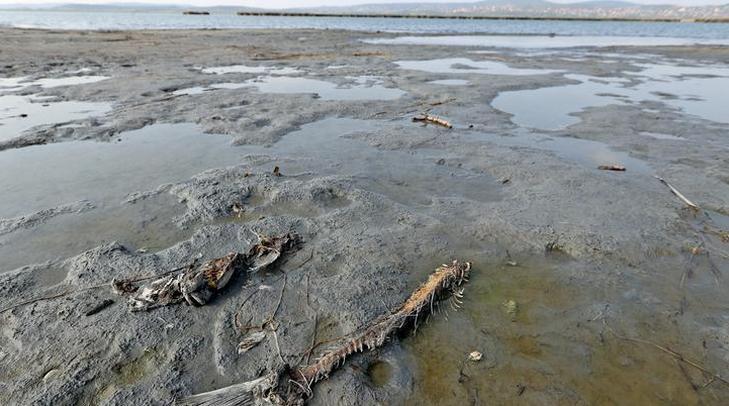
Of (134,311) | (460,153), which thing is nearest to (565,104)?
(460,153)

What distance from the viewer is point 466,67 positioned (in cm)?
2077

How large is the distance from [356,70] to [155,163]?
13.2 m

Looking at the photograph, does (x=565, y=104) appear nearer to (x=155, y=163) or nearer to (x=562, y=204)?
(x=562, y=204)

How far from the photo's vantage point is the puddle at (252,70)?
17.7 meters

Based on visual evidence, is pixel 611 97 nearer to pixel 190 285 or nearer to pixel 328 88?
pixel 328 88

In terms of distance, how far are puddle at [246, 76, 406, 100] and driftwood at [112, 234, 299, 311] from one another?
30.5 feet

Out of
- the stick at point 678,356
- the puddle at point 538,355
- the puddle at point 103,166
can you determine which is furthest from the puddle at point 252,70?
the stick at point 678,356

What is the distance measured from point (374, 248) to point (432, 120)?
19.8ft

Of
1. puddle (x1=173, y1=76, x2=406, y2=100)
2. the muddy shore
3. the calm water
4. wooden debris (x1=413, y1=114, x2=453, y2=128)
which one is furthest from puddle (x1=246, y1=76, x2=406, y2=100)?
the calm water

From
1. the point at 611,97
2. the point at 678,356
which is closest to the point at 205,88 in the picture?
the point at 611,97

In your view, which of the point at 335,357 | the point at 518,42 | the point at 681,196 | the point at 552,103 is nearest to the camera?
the point at 335,357

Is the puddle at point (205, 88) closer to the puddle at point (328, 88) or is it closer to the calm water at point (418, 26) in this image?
the puddle at point (328, 88)

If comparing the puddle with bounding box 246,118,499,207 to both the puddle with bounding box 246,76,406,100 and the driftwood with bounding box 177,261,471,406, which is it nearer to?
the driftwood with bounding box 177,261,471,406

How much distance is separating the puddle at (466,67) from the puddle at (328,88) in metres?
5.05
